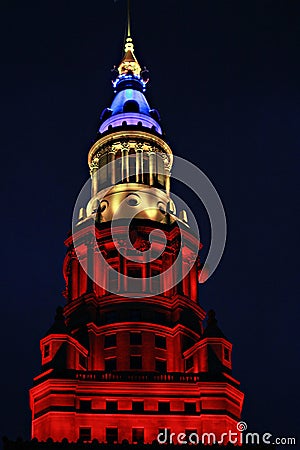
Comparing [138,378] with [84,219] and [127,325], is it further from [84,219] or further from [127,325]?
[84,219]

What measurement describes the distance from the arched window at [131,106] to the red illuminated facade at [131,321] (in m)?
0.13

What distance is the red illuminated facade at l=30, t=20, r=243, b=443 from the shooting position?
14488cm

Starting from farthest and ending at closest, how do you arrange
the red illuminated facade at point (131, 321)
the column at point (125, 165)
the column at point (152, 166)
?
the column at point (152, 166)
the column at point (125, 165)
the red illuminated facade at point (131, 321)

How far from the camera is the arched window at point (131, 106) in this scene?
179m

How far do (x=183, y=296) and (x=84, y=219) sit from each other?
17.0 m

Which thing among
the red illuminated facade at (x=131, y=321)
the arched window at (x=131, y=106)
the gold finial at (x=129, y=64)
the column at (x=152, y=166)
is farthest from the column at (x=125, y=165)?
the gold finial at (x=129, y=64)

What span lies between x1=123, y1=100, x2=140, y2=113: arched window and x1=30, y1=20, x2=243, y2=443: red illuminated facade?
13cm

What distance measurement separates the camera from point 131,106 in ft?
589

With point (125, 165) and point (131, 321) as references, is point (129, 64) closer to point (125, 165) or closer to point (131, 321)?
point (125, 165)

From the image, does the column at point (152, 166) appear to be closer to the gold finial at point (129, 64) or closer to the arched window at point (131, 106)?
the arched window at point (131, 106)

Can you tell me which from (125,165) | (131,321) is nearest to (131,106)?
(125,165)

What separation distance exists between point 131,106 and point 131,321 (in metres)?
33.6

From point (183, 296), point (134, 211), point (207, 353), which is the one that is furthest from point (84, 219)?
point (207, 353)

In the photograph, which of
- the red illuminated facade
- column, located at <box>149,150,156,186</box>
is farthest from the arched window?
column, located at <box>149,150,156,186</box>
